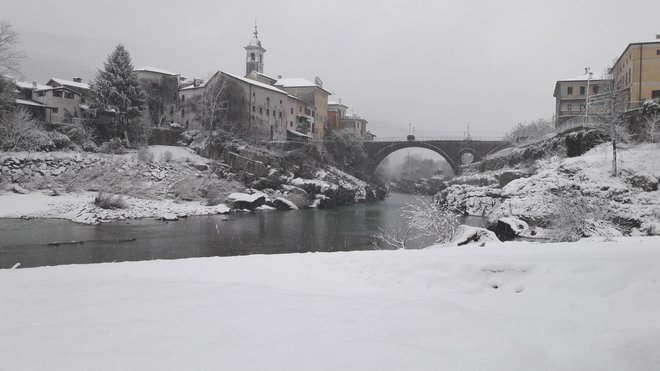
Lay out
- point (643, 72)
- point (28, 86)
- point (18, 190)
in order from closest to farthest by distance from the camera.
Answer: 1. point (18, 190)
2. point (643, 72)
3. point (28, 86)

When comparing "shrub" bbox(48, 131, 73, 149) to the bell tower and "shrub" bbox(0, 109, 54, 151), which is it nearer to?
"shrub" bbox(0, 109, 54, 151)

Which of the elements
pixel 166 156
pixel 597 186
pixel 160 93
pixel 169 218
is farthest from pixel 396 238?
pixel 160 93

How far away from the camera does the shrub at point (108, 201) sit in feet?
106

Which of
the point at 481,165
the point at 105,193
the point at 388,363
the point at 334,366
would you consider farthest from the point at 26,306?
the point at 481,165

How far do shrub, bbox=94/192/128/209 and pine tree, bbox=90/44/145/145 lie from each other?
668 inches

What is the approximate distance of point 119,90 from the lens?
4694cm

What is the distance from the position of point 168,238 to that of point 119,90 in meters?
32.4

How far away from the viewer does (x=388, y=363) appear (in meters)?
2.96

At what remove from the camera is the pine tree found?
151ft

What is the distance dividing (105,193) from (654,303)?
39066 millimetres

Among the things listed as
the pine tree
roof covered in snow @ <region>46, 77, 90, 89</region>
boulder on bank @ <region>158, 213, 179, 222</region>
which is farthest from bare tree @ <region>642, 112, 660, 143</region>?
roof covered in snow @ <region>46, 77, 90, 89</region>

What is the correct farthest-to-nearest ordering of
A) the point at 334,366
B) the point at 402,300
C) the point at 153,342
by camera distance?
the point at 402,300, the point at 153,342, the point at 334,366

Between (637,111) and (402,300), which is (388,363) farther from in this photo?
(637,111)

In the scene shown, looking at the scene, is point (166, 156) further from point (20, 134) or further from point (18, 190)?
point (18, 190)
